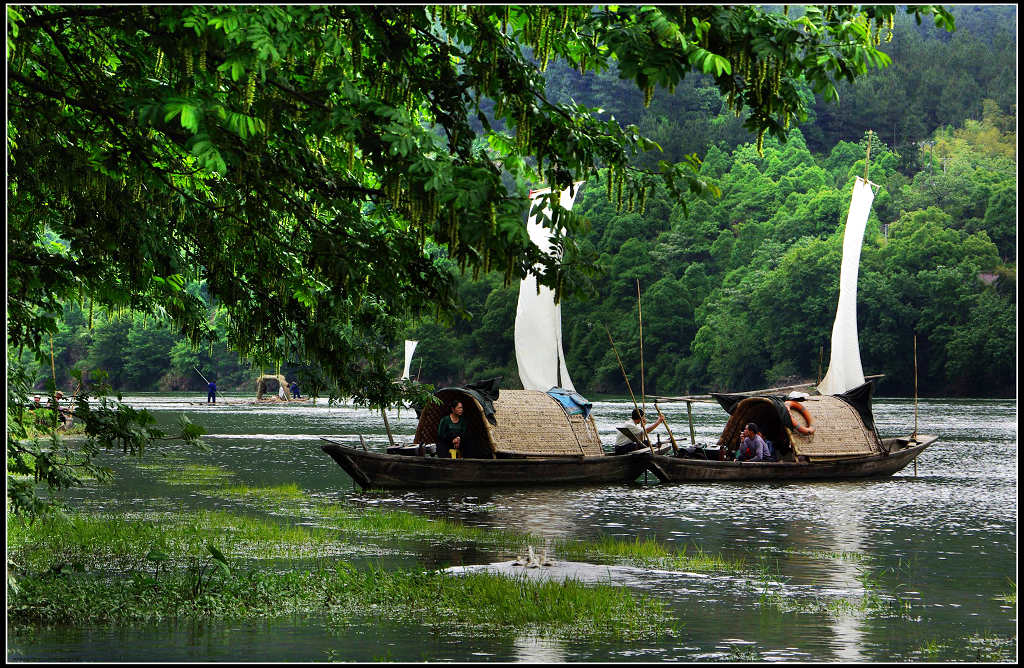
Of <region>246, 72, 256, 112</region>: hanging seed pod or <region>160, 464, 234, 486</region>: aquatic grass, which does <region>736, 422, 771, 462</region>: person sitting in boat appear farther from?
<region>246, 72, 256, 112</region>: hanging seed pod

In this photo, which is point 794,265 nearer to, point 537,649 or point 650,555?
point 650,555

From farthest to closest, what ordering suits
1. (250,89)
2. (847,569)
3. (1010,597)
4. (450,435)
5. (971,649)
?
(450,435) → (847,569) → (1010,597) → (971,649) → (250,89)

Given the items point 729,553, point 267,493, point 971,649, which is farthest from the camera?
point 267,493

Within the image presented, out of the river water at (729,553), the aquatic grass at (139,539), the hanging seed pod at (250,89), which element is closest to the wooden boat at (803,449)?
the river water at (729,553)

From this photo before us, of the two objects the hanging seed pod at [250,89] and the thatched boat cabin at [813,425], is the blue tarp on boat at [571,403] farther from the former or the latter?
the hanging seed pod at [250,89]

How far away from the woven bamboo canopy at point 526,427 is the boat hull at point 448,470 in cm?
27

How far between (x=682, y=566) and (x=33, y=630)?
8752 millimetres

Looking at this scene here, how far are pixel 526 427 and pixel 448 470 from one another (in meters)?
2.31

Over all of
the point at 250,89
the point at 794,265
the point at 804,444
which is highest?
the point at 794,265

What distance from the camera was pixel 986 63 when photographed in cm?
15575

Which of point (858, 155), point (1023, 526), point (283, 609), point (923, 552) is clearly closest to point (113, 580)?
point (283, 609)

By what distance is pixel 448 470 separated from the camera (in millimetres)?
27500

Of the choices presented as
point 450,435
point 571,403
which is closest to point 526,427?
point 571,403

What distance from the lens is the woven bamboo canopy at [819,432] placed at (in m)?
30.7
